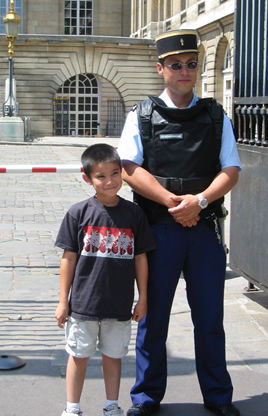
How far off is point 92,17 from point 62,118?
1172cm

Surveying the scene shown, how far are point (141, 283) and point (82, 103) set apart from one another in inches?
1913

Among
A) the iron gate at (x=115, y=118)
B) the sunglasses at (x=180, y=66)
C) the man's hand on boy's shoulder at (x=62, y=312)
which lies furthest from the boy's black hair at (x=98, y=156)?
the iron gate at (x=115, y=118)

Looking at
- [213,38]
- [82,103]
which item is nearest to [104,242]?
[213,38]

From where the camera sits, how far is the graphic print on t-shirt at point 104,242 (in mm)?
3463

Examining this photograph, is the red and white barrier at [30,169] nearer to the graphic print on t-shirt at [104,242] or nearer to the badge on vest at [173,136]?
the badge on vest at [173,136]

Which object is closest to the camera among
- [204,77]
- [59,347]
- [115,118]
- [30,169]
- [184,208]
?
[184,208]

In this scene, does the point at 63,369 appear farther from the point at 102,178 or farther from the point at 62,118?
the point at 62,118

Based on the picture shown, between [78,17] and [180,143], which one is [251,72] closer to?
[180,143]

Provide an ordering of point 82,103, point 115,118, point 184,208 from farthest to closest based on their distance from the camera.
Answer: point 115,118
point 82,103
point 184,208

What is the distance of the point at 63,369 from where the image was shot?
4.46 meters

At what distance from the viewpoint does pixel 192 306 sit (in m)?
3.81

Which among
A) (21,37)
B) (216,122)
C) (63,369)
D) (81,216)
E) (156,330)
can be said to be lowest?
(63,369)

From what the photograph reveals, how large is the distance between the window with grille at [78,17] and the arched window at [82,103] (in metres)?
6.58

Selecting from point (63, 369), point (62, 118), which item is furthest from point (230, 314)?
point (62, 118)
